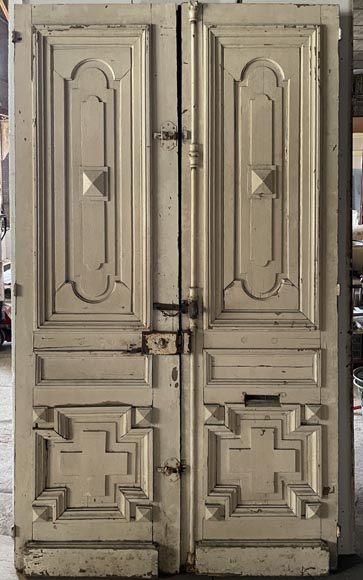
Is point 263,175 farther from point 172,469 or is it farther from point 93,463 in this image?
point 93,463

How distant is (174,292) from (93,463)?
0.79 meters

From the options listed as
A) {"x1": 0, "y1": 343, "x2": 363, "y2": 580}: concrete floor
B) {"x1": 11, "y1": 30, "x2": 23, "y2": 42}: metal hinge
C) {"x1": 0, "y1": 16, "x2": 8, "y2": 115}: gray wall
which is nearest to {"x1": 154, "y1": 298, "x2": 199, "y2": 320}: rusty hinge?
{"x1": 0, "y1": 343, "x2": 363, "y2": 580}: concrete floor

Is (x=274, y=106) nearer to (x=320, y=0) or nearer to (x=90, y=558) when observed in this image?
(x=320, y=0)

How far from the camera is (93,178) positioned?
2.32 m

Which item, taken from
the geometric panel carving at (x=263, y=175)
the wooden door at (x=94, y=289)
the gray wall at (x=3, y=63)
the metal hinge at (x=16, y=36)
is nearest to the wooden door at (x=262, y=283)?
the geometric panel carving at (x=263, y=175)

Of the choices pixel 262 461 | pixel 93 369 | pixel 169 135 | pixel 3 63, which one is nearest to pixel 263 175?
pixel 169 135

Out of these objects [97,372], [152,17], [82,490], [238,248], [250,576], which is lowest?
[250,576]

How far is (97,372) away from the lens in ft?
7.77

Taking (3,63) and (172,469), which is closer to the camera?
(172,469)

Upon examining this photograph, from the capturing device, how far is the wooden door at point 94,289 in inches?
90.8

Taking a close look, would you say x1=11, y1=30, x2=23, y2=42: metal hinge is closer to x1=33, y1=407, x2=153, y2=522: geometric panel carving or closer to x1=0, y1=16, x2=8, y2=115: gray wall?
x1=33, y1=407, x2=153, y2=522: geometric panel carving

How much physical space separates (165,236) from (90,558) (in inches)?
53.6

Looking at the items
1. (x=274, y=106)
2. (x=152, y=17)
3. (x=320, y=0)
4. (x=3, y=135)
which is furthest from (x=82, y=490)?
(x=3, y=135)

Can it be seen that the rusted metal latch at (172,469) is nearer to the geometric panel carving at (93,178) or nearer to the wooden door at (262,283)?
the wooden door at (262,283)
